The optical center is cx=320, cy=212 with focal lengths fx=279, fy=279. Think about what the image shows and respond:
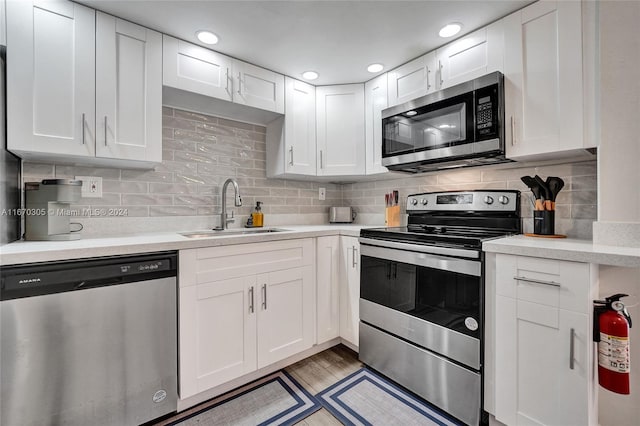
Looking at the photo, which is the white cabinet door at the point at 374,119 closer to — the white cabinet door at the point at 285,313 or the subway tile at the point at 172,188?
the white cabinet door at the point at 285,313

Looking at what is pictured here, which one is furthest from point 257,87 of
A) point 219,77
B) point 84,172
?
point 84,172

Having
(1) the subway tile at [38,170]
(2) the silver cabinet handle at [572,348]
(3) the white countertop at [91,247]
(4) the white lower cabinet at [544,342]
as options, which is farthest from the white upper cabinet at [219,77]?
(2) the silver cabinet handle at [572,348]

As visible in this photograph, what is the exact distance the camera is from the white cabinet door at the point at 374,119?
7.52 ft

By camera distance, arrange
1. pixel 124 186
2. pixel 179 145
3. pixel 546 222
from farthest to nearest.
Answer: pixel 179 145, pixel 124 186, pixel 546 222

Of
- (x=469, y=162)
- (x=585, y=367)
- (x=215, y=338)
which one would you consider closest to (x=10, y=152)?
(x=215, y=338)

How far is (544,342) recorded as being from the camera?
1.21m

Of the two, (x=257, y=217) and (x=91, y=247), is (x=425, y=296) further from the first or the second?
(x=91, y=247)

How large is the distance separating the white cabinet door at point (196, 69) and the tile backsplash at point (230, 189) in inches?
13.3

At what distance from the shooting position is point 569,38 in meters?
1.40

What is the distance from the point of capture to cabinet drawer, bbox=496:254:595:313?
1.11 meters

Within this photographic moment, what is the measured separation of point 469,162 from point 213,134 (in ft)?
6.37

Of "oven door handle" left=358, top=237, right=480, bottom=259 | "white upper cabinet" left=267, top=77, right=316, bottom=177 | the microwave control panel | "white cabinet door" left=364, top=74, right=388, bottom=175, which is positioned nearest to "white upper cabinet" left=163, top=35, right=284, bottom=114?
"white upper cabinet" left=267, top=77, right=316, bottom=177

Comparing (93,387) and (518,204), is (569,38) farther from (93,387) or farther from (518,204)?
(93,387)

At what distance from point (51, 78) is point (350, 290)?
2169 mm
